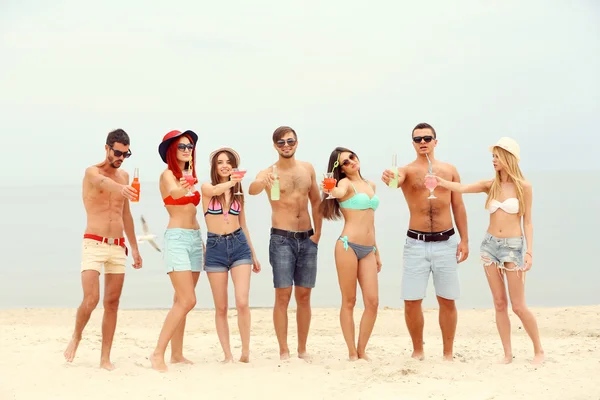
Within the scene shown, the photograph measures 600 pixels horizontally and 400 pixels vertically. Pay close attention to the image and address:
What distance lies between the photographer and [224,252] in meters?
7.26

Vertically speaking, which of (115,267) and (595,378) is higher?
(115,267)

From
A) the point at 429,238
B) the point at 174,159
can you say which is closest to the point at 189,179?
the point at 174,159

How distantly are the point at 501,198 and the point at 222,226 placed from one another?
284 cm

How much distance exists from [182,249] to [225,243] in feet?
1.44

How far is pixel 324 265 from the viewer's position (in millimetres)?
21891

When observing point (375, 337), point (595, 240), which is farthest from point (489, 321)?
point (595, 240)

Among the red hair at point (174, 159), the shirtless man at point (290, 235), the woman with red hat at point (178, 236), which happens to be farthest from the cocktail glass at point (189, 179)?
the shirtless man at point (290, 235)

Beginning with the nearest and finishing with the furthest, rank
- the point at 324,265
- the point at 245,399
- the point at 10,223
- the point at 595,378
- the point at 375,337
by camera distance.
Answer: the point at 245,399, the point at 595,378, the point at 375,337, the point at 324,265, the point at 10,223

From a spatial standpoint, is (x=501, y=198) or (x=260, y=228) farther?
(x=260, y=228)

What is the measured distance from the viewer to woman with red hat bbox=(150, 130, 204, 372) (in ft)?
23.2

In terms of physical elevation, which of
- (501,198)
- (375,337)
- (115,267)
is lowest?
(375,337)

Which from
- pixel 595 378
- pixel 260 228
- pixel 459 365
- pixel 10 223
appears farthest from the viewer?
pixel 10 223

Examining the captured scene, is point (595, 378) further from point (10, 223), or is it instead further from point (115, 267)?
point (10, 223)

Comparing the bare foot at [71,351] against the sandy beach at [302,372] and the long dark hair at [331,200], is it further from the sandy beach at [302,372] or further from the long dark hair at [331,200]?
the long dark hair at [331,200]
